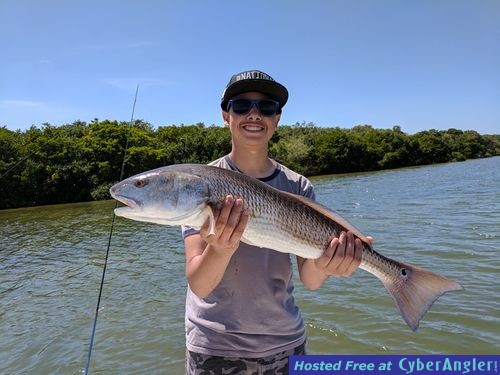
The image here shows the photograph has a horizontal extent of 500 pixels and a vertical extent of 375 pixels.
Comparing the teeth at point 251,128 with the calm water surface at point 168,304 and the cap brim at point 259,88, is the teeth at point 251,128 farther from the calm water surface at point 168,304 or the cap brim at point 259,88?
the calm water surface at point 168,304

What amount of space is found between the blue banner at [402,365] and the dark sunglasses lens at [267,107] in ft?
4.79

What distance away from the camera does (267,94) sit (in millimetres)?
2695

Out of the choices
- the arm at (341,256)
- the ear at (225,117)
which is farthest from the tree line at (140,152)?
the arm at (341,256)

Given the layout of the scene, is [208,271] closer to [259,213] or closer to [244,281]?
[244,281]

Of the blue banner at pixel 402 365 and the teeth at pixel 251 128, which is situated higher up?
the teeth at pixel 251 128

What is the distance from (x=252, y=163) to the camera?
2748 millimetres

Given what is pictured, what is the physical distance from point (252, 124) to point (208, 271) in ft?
3.14

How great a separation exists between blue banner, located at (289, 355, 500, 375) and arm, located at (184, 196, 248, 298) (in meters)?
0.68

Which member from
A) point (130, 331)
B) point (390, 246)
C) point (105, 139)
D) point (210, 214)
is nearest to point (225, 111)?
point (210, 214)

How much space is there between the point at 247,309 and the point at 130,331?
21.5 feet

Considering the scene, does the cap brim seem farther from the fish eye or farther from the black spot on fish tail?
the black spot on fish tail

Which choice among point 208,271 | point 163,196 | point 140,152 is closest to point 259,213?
point 208,271

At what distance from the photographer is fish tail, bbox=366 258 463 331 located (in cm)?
244

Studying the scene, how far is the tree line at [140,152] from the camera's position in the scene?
4506 cm
